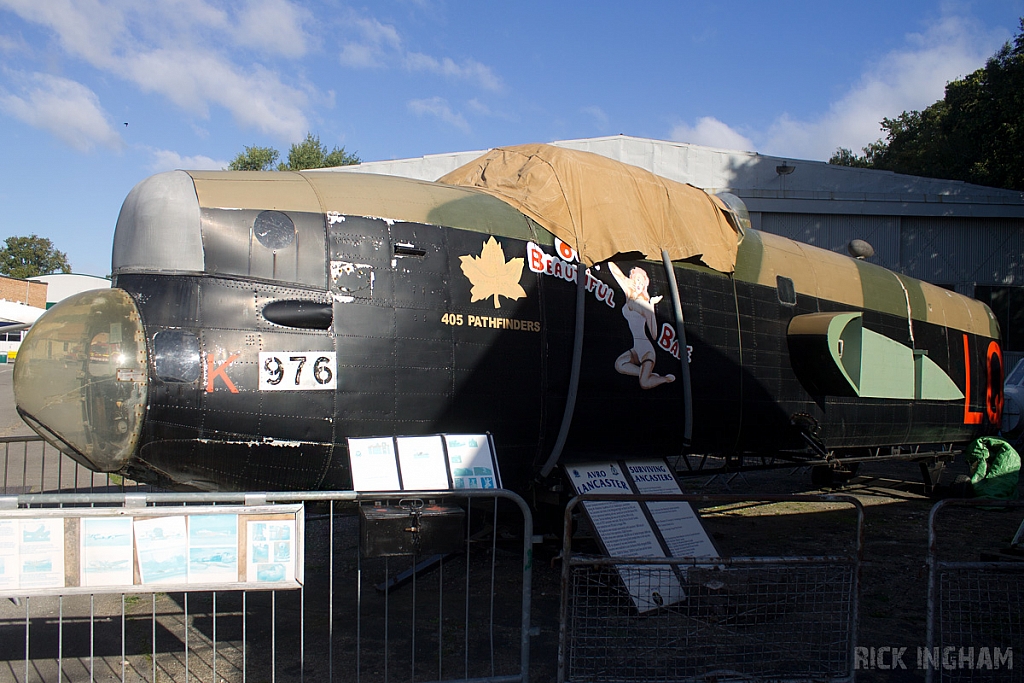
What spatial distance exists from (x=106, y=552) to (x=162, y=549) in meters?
0.26

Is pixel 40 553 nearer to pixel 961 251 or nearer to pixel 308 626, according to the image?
pixel 308 626

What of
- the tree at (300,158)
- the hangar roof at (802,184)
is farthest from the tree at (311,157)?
the hangar roof at (802,184)

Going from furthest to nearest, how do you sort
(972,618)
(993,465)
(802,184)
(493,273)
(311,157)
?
(311,157), (802,184), (993,465), (972,618), (493,273)

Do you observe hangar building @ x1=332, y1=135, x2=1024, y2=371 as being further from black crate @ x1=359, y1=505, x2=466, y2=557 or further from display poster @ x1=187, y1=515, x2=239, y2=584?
display poster @ x1=187, y1=515, x2=239, y2=584

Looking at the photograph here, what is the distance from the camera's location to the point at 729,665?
439cm

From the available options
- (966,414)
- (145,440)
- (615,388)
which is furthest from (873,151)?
(145,440)

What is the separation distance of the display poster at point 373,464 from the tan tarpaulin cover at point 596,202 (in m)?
2.10

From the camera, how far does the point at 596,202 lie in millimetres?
5648

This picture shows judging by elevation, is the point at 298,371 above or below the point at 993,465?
above

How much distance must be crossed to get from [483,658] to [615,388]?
218cm

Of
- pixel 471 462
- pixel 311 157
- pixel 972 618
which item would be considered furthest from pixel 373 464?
pixel 311 157

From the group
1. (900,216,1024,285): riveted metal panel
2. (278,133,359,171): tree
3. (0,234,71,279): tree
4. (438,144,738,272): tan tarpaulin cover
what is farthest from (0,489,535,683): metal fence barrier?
(0,234,71,279): tree

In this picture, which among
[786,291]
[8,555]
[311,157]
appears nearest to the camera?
[8,555]

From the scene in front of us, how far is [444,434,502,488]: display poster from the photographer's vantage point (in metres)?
4.50
